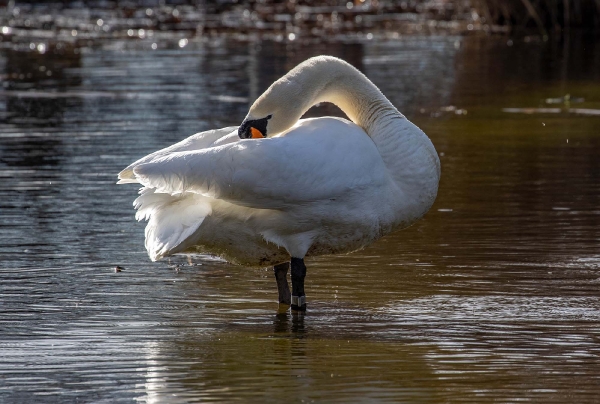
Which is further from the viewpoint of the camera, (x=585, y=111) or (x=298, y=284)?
(x=585, y=111)

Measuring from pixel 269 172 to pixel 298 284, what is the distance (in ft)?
2.36

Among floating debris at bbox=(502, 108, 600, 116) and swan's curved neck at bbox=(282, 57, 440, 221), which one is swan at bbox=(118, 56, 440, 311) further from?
floating debris at bbox=(502, 108, 600, 116)

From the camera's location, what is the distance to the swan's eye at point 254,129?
22.2 feet

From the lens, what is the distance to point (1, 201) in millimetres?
9531

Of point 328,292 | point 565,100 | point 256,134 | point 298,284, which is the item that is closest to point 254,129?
point 256,134

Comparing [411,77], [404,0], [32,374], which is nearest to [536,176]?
[32,374]

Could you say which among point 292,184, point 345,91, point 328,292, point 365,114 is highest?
point 345,91

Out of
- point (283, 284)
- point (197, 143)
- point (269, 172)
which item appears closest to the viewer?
point (269, 172)

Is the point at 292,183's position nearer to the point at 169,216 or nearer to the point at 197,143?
the point at 169,216

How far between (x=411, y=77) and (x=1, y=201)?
31.2 ft

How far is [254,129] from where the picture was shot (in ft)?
22.2

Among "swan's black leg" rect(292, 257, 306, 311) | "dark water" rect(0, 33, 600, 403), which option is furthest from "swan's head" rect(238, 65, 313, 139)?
"dark water" rect(0, 33, 600, 403)

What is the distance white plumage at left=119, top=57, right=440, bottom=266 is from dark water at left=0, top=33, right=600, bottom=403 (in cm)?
43

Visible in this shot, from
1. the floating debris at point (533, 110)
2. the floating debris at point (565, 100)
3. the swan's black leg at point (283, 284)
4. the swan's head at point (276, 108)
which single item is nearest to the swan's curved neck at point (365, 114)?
the swan's head at point (276, 108)
